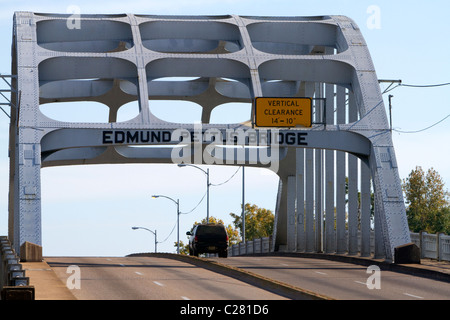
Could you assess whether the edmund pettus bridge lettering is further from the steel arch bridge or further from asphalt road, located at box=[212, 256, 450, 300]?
asphalt road, located at box=[212, 256, 450, 300]

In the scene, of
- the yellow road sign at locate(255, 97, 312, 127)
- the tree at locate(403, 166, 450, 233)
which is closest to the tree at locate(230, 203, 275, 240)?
the tree at locate(403, 166, 450, 233)

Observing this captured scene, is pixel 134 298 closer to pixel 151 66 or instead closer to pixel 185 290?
pixel 185 290

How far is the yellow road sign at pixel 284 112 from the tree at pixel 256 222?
3274 inches

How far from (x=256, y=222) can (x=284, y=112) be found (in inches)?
3448

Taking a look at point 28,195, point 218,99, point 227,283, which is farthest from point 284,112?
point 218,99

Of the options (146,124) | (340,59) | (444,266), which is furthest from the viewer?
(340,59)

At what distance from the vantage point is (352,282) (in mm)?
27719

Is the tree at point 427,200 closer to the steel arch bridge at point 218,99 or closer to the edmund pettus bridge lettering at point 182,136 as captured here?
the steel arch bridge at point 218,99

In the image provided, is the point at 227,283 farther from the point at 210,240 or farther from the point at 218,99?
the point at 218,99

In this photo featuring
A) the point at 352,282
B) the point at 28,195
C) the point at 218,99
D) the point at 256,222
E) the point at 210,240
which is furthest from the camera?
the point at 256,222

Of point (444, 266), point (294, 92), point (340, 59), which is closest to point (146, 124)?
point (340, 59)

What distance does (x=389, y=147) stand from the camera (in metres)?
38.0

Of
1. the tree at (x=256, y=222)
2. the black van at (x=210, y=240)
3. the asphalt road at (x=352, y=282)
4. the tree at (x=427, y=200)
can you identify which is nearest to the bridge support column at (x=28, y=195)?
the asphalt road at (x=352, y=282)
